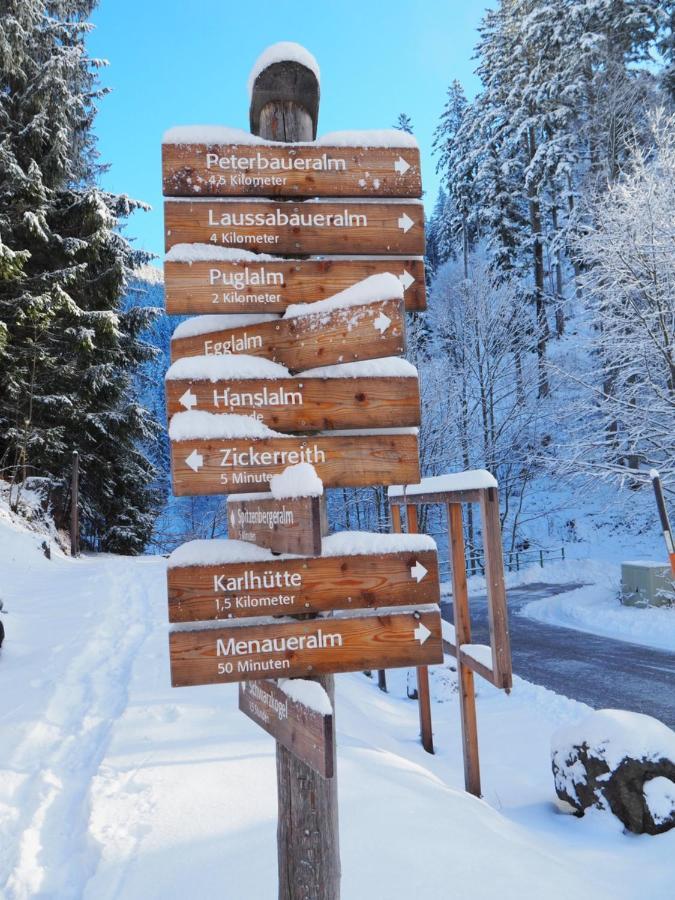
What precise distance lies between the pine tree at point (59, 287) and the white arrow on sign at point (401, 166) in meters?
14.7

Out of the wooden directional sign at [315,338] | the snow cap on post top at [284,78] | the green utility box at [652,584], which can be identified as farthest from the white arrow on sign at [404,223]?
the green utility box at [652,584]

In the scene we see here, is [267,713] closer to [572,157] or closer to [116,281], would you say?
[116,281]

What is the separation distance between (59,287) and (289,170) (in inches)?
630

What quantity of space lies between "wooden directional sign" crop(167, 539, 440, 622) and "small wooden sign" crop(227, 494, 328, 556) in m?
0.10

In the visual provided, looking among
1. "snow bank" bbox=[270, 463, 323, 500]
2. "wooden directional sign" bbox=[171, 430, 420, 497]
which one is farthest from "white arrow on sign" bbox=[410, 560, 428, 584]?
"snow bank" bbox=[270, 463, 323, 500]

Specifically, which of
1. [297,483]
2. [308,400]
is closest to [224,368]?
[308,400]

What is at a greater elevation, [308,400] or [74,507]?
[308,400]

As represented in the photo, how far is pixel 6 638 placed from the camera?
7.86m

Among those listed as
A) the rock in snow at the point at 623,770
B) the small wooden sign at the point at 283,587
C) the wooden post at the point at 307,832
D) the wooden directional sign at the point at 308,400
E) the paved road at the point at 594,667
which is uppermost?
the wooden directional sign at the point at 308,400

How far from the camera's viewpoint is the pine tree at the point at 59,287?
16.8 m

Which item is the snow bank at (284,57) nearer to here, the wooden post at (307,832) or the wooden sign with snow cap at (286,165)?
the wooden sign with snow cap at (286,165)

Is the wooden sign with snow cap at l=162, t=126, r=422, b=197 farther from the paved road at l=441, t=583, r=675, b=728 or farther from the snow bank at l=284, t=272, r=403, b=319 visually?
the paved road at l=441, t=583, r=675, b=728

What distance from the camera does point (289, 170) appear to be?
2.43m

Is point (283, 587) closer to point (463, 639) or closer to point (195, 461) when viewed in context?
point (195, 461)
